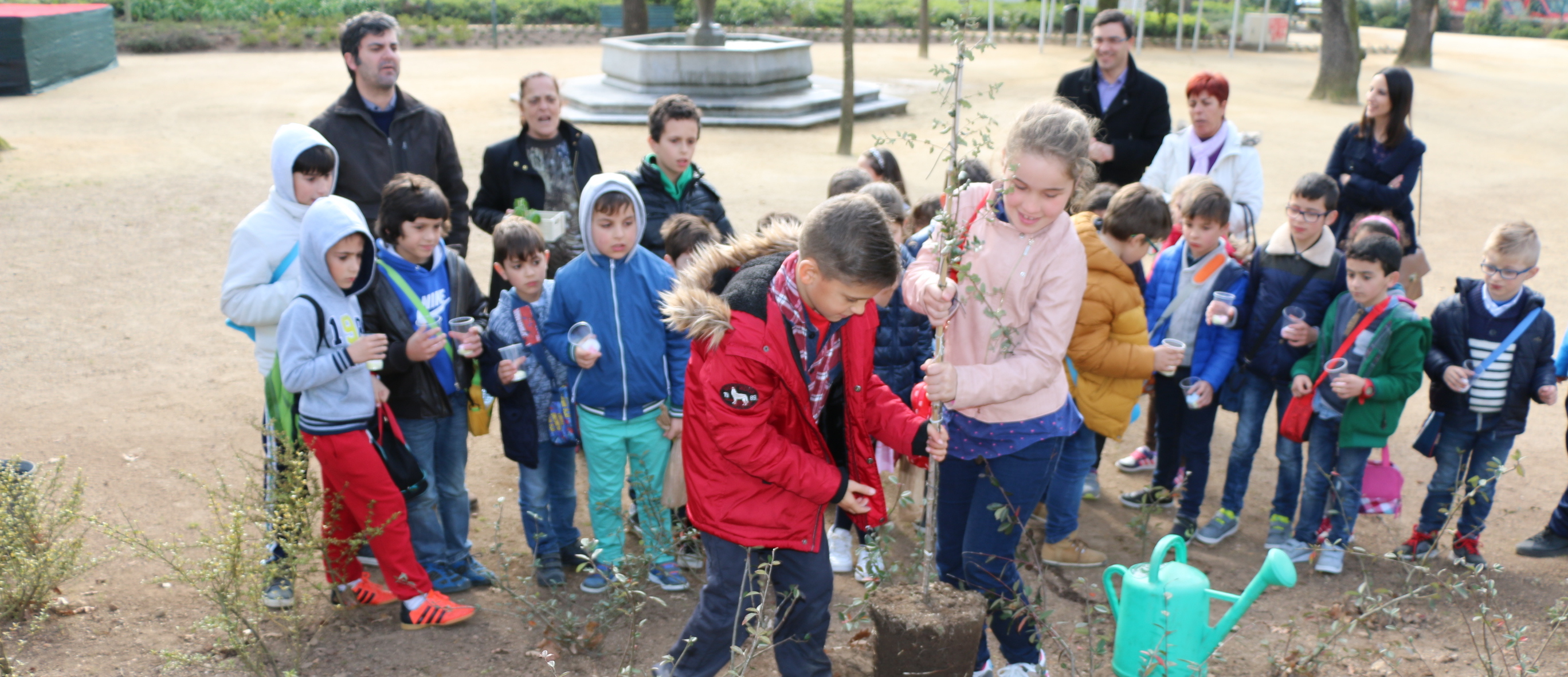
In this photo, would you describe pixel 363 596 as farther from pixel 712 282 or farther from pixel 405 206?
pixel 712 282

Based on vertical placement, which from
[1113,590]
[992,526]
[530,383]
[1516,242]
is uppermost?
[1516,242]

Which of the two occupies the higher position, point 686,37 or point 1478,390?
point 686,37

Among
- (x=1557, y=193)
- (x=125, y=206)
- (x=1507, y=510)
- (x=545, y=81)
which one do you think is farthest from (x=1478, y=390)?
(x=125, y=206)

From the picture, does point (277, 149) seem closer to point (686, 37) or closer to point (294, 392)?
point (294, 392)

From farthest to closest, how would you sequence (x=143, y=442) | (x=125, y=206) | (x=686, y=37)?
(x=686, y=37) → (x=125, y=206) → (x=143, y=442)

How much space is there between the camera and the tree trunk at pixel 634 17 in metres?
21.5

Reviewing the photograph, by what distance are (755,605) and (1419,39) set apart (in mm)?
26076

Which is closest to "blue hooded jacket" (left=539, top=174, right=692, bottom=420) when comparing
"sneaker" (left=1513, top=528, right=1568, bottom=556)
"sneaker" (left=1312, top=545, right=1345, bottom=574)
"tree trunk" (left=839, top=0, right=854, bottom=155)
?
"sneaker" (left=1312, top=545, right=1345, bottom=574)

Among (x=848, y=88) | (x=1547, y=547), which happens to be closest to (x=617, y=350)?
(x=1547, y=547)

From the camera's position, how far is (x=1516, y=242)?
4.30 m

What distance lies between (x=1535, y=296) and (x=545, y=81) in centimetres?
462

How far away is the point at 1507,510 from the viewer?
510cm

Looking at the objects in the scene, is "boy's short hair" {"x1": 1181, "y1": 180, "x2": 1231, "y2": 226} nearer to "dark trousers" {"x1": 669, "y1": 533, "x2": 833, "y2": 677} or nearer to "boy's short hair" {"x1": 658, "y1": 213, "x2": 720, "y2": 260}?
"boy's short hair" {"x1": 658, "y1": 213, "x2": 720, "y2": 260}

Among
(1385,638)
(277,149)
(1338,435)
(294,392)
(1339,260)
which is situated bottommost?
(1385,638)
